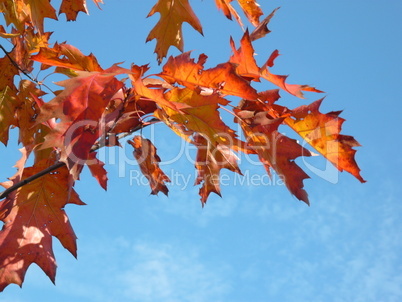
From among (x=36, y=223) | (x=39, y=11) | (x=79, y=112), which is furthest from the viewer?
(x=39, y=11)

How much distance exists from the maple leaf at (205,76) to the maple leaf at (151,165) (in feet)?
1.15

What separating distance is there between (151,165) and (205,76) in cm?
43

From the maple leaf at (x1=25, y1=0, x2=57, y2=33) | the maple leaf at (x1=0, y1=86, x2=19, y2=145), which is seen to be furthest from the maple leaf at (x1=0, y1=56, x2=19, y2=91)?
the maple leaf at (x1=25, y1=0, x2=57, y2=33)

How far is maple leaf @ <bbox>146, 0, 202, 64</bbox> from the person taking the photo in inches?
65.8

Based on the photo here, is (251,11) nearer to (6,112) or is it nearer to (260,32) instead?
(260,32)

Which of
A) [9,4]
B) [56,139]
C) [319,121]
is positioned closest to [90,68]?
[56,139]

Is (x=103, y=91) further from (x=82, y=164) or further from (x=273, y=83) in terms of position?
(x=273, y=83)

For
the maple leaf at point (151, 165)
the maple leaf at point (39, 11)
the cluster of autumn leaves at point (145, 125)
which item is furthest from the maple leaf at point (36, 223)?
the maple leaf at point (39, 11)

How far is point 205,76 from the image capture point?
106 cm

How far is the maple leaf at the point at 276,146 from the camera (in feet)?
3.52

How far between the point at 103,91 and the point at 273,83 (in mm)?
357

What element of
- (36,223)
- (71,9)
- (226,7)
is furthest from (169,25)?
(36,223)

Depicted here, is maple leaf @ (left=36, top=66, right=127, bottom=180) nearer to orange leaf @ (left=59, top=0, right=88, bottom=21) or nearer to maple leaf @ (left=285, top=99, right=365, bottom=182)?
maple leaf @ (left=285, top=99, right=365, bottom=182)

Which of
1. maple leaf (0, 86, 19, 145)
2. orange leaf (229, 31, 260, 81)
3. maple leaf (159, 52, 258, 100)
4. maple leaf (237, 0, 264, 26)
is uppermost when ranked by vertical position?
maple leaf (237, 0, 264, 26)
